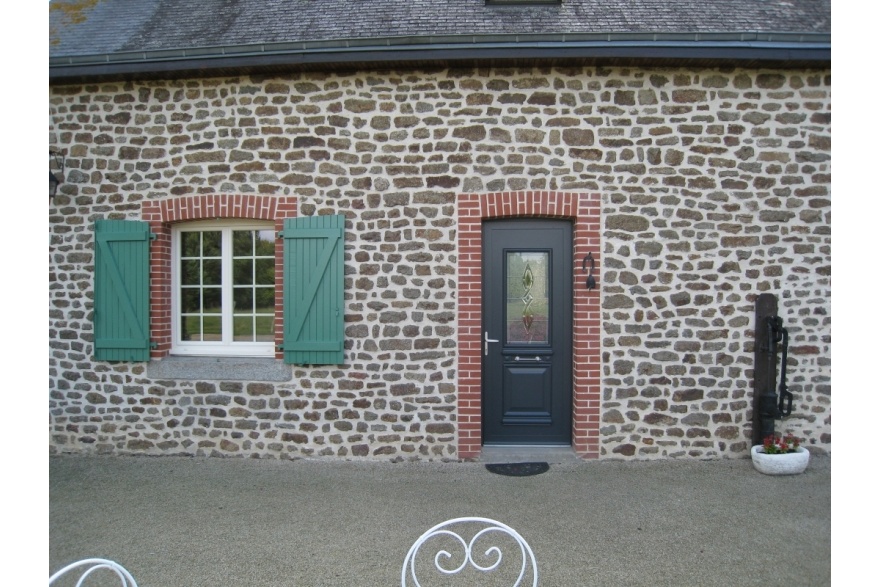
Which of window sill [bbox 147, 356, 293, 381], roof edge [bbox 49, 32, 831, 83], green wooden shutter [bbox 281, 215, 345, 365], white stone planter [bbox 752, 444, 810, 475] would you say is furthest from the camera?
window sill [bbox 147, 356, 293, 381]

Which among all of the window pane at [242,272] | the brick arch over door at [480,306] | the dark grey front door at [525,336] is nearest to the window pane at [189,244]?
the window pane at [242,272]

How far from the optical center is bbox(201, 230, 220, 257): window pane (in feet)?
18.3

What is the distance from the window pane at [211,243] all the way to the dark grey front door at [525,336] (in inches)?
109

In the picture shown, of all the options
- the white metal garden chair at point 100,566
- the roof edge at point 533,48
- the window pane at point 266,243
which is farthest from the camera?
the window pane at point 266,243

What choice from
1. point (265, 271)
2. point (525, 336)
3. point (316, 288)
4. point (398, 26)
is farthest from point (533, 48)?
point (265, 271)

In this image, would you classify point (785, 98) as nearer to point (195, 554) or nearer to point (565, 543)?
point (565, 543)

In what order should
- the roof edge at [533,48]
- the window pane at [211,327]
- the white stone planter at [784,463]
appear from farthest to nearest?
the window pane at [211,327]
the roof edge at [533,48]
the white stone planter at [784,463]

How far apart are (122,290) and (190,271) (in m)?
0.65

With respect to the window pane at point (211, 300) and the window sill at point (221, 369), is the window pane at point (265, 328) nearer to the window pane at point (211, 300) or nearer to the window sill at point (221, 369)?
the window sill at point (221, 369)

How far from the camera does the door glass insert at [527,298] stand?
5.34 metres

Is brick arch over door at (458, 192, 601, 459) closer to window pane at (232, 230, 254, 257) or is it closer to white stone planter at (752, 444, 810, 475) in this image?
white stone planter at (752, 444, 810, 475)

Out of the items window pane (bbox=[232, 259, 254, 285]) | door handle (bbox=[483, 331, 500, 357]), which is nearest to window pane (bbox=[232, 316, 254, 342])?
window pane (bbox=[232, 259, 254, 285])

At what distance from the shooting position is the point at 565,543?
3.59m

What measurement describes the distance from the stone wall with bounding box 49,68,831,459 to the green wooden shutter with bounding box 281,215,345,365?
0.12 m
